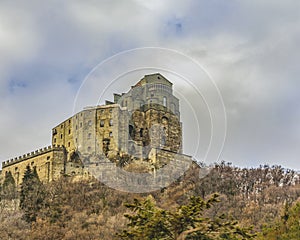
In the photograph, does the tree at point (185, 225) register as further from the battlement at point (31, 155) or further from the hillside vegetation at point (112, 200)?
the battlement at point (31, 155)

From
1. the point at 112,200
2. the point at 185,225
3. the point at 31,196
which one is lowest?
the point at 185,225

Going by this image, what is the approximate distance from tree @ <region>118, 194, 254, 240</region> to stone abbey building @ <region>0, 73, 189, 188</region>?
130 ft

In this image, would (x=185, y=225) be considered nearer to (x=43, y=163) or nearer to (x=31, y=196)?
(x=31, y=196)

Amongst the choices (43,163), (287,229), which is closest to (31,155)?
(43,163)

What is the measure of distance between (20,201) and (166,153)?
1351cm

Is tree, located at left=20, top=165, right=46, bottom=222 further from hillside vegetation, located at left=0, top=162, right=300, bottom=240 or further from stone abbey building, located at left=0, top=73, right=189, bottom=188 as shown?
stone abbey building, located at left=0, top=73, right=189, bottom=188

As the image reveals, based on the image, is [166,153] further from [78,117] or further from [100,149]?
[78,117]

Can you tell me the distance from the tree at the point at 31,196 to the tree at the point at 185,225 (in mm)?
33553

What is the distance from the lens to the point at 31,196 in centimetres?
5197

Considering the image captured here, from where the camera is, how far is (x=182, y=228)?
15977 millimetres

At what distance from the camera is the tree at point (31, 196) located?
163ft

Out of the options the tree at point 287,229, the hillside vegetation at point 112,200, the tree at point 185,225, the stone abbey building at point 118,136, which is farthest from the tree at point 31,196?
the tree at point 185,225

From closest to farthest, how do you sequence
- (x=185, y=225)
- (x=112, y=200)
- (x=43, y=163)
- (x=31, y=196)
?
1. (x=185, y=225)
2. (x=112, y=200)
3. (x=31, y=196)
4. (x=43, y=163)

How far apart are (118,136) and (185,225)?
42.9 meters
